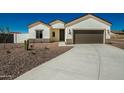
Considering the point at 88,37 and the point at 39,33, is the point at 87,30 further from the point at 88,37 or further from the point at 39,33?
the point at 39,33

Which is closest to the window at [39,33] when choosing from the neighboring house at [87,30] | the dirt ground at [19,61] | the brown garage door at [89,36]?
the neighboring house at [87,30]

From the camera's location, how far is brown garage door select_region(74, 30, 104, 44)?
24562 mm

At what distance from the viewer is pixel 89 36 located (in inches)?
971

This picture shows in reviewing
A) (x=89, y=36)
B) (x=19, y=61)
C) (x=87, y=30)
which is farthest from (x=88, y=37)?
(x=19, y=61)

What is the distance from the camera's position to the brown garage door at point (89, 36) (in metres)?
24.6
